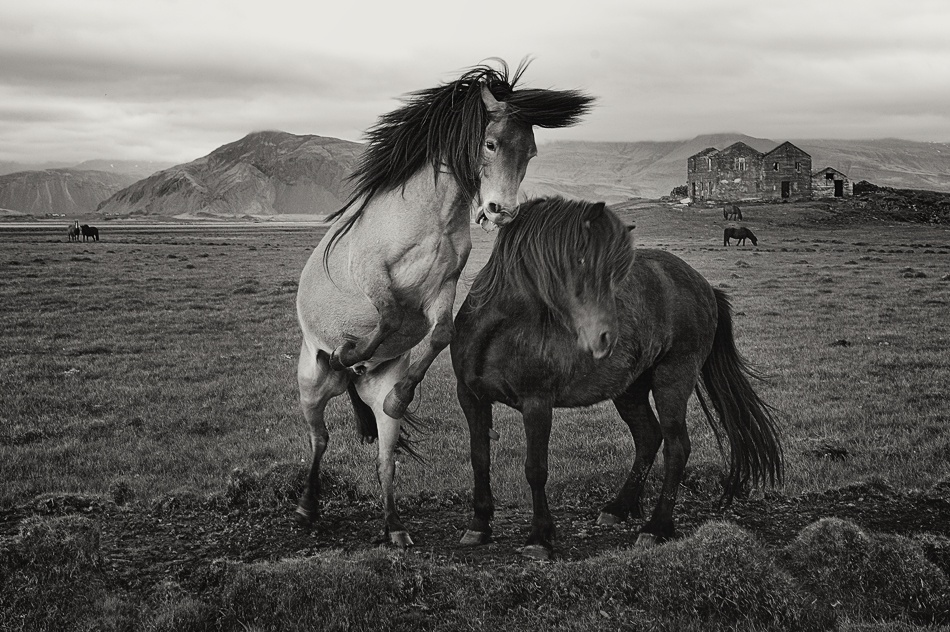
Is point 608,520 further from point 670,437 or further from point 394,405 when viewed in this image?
point 394,405

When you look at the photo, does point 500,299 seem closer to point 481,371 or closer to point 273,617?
point 481,371

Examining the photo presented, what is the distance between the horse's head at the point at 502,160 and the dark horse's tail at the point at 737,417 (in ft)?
9.00

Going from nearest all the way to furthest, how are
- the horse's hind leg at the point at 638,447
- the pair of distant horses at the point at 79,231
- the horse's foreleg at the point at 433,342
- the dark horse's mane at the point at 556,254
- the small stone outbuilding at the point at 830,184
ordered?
the dark horse's mane at the point at 556,254
the horse's foreleg at the point at 433,342
the horse's hind leg at the point at 638,447
the pair of distant horses at the point at 79,231
the small stone outbuilding at the point at 830,184

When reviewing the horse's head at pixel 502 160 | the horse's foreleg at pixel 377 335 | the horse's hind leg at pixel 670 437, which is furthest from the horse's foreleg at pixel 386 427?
the horse's hind leg at pixel 670 437

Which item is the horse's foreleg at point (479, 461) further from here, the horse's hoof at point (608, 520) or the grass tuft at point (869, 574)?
the grass tuft at point (869, 574)

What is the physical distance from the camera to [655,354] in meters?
6.14

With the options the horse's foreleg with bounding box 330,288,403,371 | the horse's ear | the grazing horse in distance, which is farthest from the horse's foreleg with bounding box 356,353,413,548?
the horse's ear

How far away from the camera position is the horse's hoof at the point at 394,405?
565 cm

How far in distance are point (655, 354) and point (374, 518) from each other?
9.04 feet

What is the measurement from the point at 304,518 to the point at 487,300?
2.37 m

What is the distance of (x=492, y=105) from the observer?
5234 mm

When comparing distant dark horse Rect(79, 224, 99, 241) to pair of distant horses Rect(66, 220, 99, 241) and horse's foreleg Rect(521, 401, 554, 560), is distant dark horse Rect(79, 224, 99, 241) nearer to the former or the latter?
pair of distant horses Rect(66, 220, 99, 241)

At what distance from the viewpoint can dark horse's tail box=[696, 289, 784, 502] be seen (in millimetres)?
6668

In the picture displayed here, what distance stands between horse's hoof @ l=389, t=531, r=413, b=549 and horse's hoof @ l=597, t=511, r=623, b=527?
163 cm
